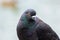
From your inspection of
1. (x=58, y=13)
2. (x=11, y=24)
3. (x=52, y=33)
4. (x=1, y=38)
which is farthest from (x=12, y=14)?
(x=52, y=33)

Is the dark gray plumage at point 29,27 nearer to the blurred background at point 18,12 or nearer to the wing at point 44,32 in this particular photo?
the wing at point 44,32

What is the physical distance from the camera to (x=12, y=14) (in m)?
3.01

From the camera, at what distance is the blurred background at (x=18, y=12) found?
9.29 feet

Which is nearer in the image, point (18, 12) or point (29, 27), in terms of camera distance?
point (29, 27)

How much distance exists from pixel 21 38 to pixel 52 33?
21cm

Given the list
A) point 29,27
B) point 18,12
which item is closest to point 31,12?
point 29,27

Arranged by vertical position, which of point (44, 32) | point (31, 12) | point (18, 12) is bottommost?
point (44, 32)

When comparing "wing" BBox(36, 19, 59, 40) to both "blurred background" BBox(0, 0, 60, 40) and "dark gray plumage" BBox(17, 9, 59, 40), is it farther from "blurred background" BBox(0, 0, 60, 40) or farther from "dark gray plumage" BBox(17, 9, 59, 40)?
"blurred background" BBox(0, 0, 60, 40)

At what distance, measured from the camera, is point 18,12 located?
2.93m

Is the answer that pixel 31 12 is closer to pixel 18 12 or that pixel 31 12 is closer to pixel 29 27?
pixel 29 27

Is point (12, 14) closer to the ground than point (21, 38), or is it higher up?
higher up

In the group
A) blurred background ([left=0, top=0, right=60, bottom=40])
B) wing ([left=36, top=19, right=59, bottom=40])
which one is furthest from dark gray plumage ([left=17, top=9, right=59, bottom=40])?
blurred background ([left=0, top=0, right=60, bottom=40])

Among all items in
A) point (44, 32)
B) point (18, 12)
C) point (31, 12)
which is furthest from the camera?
point (18, 12)

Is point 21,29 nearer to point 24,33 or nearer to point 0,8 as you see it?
point 24,33
